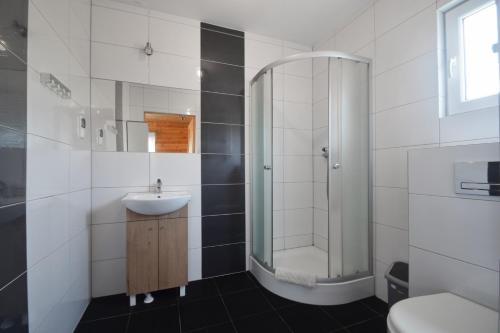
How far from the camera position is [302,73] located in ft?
7.89

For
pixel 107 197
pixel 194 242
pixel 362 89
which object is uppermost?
pixel 362 89

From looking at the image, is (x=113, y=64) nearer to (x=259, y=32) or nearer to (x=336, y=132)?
(x=259, y=32)

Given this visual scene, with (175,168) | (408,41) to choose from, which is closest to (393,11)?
(408,41)

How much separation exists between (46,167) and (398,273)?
2.16 metres

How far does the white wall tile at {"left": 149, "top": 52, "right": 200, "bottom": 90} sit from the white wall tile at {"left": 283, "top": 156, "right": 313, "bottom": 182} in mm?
1202

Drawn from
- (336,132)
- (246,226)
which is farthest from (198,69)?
Result: (246,226)

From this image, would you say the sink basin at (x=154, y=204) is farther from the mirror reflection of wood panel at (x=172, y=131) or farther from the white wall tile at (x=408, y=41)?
the white wall tile at (x=408, y=41)

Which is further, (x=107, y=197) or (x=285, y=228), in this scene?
(x=285, y=228)

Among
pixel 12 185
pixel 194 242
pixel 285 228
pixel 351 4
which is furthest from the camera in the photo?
pixel 285 228

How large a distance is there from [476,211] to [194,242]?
1924mm

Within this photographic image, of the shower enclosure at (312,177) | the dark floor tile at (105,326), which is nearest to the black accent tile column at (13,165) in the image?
the dark floor tile at (105,326)

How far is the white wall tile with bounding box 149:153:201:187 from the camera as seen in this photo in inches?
75.7

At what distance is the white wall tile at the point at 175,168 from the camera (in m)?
1.92

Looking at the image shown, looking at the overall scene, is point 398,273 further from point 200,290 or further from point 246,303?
point 200,290
